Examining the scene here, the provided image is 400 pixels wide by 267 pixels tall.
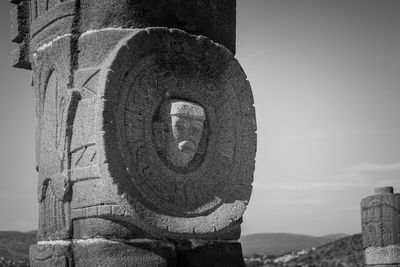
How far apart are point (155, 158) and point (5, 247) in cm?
1113

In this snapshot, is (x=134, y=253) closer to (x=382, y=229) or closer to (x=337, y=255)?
(x=382, y=229)

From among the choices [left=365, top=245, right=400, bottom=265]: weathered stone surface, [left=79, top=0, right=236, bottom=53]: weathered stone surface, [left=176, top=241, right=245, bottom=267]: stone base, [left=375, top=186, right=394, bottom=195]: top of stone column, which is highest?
[left=79, top=0, right=236, bottom=53]: weathered stone surface

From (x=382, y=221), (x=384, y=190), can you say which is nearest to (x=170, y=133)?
(x=382, y=221)

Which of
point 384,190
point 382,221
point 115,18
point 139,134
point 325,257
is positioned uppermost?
point 115,18

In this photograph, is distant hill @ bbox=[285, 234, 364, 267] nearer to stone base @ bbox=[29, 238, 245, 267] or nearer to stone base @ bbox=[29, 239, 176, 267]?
stone base @ bbox=[29, 238, 245, 267]

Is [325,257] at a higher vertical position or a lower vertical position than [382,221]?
lower

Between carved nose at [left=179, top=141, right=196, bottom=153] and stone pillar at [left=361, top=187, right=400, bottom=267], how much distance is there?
9061 millimetres

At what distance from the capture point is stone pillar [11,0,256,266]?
429cm

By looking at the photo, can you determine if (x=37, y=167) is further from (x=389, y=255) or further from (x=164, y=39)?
(x=389, y=255)

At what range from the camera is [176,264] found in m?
4.53

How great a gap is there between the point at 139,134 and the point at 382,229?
31.6 ft

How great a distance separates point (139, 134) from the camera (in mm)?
4422

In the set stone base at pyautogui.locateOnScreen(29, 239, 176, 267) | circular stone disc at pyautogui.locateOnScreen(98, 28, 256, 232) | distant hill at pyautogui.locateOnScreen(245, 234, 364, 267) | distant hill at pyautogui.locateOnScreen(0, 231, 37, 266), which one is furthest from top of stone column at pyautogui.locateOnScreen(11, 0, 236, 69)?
distant hill at pyautogui.locateOnScreen(245, 234, 364, 267)

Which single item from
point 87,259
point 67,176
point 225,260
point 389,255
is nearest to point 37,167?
point 67,176
